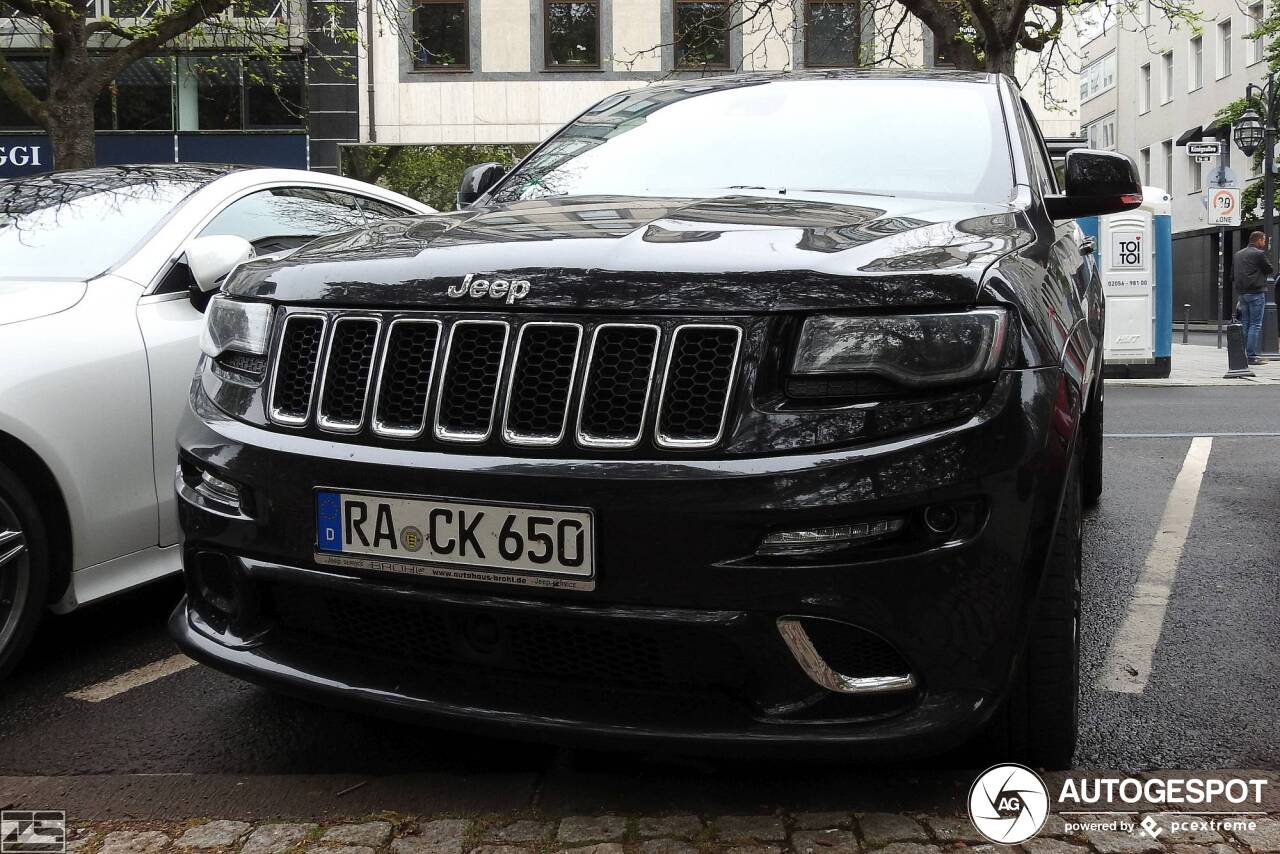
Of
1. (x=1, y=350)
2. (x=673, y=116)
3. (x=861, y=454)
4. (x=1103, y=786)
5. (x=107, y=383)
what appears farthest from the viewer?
(x=673, y=116)

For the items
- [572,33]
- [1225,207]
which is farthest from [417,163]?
[1225,207]

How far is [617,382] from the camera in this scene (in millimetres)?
2160

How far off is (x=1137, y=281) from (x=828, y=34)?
12834 mm

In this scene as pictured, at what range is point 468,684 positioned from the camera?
2328 mm

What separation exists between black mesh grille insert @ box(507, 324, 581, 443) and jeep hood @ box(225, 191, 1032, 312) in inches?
2.1

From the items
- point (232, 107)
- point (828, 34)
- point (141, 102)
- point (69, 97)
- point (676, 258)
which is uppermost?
point (828, 34)

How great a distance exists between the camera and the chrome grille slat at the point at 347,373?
2.36 metres

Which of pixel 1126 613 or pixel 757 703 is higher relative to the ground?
pixel 757 703

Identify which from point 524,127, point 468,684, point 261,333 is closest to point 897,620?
point 468,684

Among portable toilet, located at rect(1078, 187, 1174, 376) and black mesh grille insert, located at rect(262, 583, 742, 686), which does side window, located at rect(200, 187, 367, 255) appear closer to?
black mesh grille insert, located at rect(262, 583, 742, 686)

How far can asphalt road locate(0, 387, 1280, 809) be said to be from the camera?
268 cm

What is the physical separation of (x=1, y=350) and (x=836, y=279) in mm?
2115

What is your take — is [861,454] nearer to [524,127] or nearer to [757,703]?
[757,703]

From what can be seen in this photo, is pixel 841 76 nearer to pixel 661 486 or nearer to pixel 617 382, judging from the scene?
pixel 617 382
